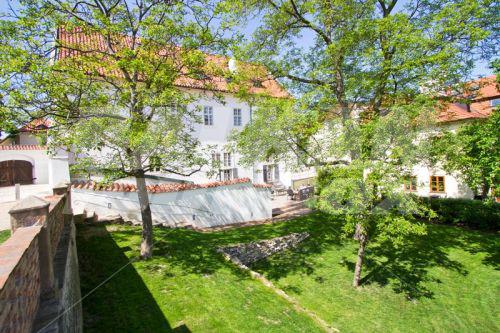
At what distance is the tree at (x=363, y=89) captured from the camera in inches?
338

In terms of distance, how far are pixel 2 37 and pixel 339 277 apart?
12094 mm

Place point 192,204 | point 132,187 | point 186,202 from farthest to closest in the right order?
point 192,204, point 186,202, point 132,187

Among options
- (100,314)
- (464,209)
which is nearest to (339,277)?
(100,314)

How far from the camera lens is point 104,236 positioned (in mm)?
9961

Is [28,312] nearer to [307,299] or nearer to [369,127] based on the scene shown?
[307,299]

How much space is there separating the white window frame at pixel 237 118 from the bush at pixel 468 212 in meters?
14.1

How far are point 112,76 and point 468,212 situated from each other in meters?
18.5

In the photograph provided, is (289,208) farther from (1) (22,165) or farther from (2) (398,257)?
(1) (22,165)

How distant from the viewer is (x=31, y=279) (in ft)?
11.0

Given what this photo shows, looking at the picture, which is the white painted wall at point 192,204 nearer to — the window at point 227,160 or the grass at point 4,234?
the grass at point 4,234

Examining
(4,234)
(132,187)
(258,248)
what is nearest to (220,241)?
(258,248)

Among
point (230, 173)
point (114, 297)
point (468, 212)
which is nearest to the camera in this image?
point (114, 297)

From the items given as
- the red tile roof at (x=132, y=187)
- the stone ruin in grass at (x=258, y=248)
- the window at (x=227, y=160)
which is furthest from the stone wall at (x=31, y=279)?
the window at (x=227, y=160)

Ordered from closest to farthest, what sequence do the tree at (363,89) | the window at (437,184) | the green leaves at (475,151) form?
the tree at (363,89) < the green leaves at (475,151) < the window at (437,184)
